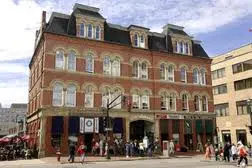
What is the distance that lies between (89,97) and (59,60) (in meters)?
5.11

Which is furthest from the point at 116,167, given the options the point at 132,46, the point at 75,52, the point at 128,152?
the point at 132,46

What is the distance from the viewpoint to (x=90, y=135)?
106ft

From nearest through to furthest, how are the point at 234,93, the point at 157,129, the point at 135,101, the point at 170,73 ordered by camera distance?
the point at 135,101 < the point at 157,129 < the point at 170,73 < the point at 234,93

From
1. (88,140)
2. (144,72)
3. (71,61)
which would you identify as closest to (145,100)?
(144,72)

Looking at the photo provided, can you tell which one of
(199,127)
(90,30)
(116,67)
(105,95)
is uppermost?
(90,30)

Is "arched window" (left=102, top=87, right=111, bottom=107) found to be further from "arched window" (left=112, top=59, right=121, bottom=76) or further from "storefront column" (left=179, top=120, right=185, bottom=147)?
Result: "storefront column" (left=179, top=120, right=185, bottom=147)

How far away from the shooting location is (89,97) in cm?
3284

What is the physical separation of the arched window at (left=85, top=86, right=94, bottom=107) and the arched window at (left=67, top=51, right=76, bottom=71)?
2.72m

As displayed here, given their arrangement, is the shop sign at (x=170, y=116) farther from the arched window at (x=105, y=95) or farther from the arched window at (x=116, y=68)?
the arched window at (x=116, y=68)

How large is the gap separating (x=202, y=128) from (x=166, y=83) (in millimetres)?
7830

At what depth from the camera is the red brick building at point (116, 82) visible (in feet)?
102

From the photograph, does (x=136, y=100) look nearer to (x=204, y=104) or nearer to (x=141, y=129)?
(x=141, y=129)

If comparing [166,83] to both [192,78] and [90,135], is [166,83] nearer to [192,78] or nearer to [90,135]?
[192,78]

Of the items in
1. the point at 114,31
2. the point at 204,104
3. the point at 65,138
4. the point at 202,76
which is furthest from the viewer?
the point at 202,76
